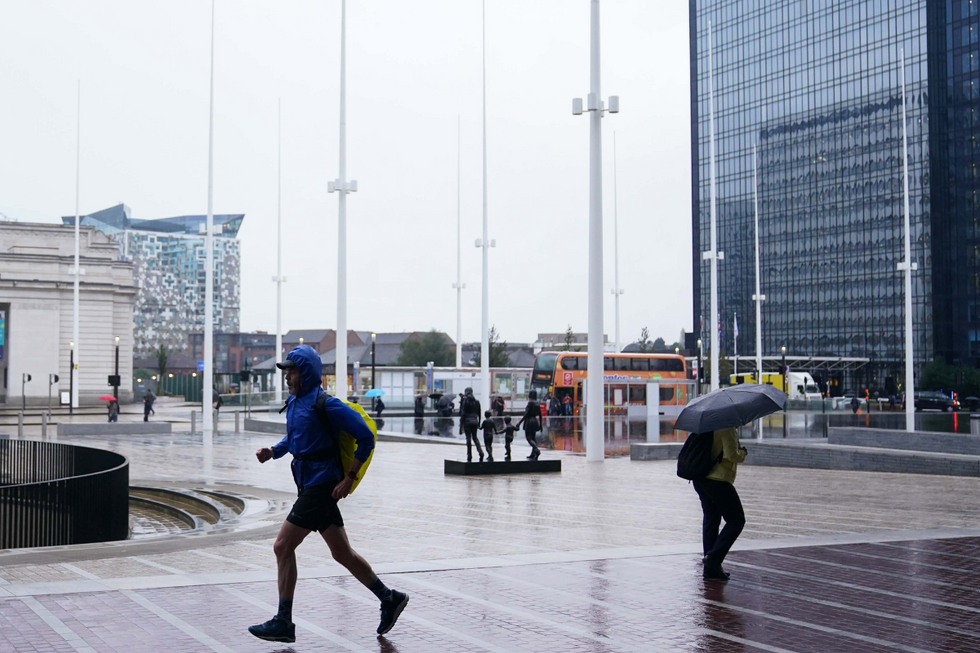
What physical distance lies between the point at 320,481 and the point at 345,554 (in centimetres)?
50

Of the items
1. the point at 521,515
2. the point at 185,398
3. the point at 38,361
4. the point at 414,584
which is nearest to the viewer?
the point at 414,584

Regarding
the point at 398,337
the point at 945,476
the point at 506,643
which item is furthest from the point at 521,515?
the point at 398,337

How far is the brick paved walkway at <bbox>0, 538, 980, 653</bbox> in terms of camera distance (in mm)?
6391

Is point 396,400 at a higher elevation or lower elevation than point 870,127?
lower

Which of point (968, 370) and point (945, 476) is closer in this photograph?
point (945, 476)

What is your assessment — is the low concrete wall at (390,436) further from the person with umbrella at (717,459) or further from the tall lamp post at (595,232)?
the person with umbrella at (717,459)

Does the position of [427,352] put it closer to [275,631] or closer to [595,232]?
[595,232]

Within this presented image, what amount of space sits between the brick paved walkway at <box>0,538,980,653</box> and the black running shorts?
736 millimetres

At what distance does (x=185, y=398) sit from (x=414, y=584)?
88.1 m

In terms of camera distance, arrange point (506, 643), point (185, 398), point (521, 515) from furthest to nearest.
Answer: point (185, 398) → point (521, 515) → point (506, 643)

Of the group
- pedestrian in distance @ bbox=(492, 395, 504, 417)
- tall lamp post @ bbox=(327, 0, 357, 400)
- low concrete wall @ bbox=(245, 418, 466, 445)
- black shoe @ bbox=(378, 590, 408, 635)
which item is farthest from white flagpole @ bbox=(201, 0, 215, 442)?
black shoe @ bbox=(378, 590, 408, 635)

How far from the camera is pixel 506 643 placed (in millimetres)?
6434

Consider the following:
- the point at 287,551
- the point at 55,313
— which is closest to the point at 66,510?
the point at 287,551

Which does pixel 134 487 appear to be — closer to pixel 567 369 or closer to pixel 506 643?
pixel 506 643
